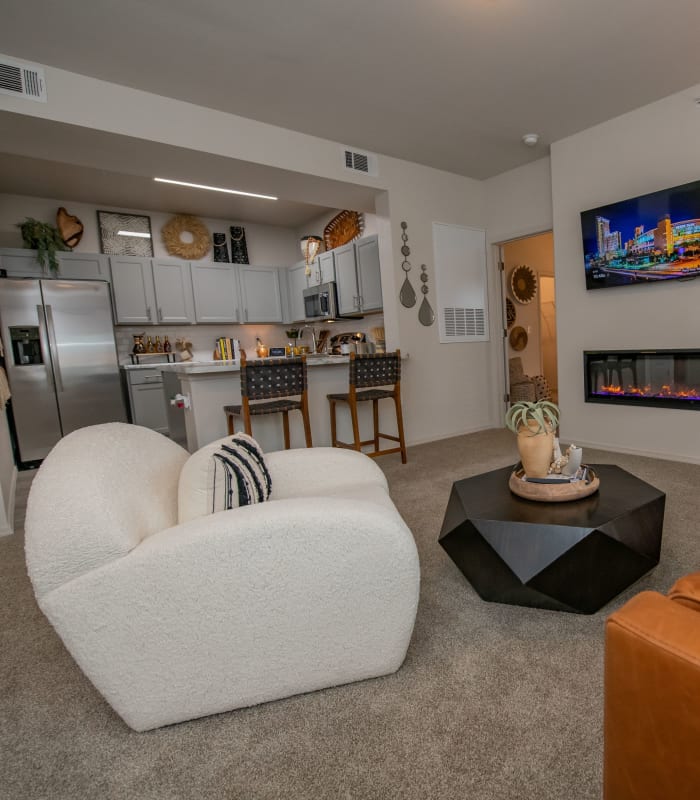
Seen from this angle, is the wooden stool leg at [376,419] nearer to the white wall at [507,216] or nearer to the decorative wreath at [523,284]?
the white wall at [507,216]

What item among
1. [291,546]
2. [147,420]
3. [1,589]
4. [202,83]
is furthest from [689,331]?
[147,420]

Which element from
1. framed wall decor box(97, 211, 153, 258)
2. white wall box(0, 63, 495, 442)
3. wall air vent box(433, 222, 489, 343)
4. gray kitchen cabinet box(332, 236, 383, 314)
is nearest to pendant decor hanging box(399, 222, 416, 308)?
white wall box(0, 63, 495, 442)

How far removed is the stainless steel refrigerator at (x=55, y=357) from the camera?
14.4 feet

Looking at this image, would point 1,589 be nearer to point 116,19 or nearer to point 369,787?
point 369,787

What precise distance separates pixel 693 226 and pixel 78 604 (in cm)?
419

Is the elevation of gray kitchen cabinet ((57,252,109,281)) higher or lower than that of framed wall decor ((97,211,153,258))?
lower

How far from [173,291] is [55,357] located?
1603mm

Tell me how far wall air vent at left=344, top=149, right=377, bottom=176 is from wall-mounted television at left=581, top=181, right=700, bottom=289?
1901mm

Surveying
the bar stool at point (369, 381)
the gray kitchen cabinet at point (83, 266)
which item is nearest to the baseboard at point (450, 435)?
the bar stool at point (369, 381)

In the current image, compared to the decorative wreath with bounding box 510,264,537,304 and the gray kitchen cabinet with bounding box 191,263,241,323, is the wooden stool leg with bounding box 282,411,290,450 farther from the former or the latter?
the decorative wreath with bounding box 510,264,537,304

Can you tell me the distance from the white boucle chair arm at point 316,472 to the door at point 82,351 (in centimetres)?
378

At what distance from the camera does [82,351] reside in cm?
472

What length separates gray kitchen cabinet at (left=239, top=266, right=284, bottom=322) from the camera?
6164mm

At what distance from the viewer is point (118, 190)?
4.77 metres
